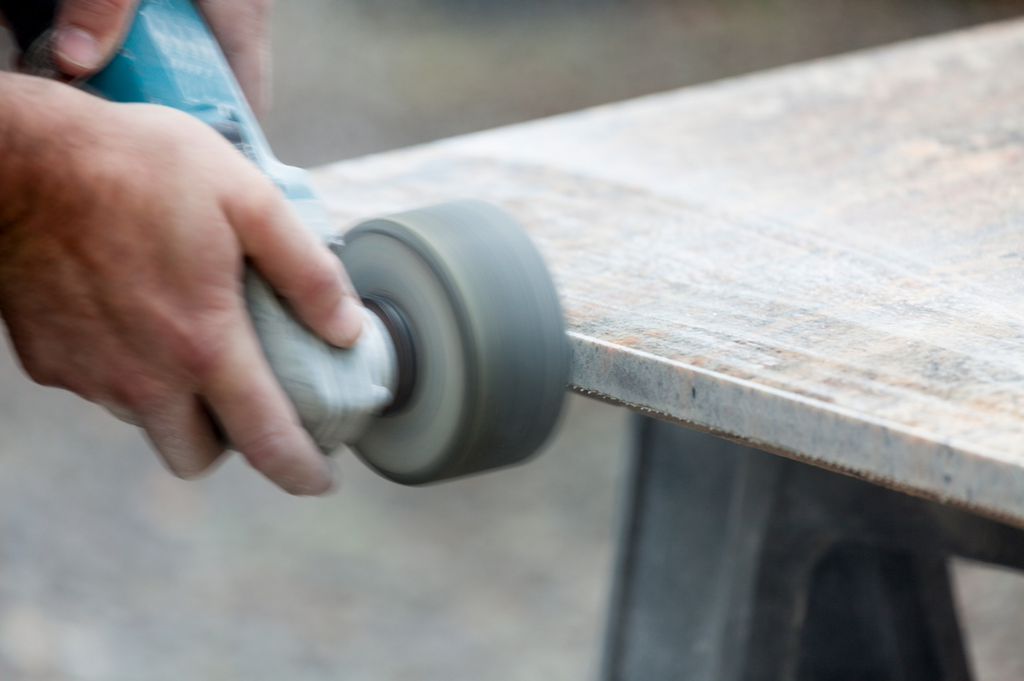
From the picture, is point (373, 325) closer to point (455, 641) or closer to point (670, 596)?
point (670, 596)

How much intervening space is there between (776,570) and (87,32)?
71 centimetres

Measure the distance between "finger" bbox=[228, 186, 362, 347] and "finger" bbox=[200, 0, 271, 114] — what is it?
0.31m

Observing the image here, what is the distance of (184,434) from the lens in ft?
2.25

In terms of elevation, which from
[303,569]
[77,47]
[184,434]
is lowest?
[303,569]

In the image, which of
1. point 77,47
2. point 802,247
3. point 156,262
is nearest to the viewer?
point 156,262

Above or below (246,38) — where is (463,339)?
below

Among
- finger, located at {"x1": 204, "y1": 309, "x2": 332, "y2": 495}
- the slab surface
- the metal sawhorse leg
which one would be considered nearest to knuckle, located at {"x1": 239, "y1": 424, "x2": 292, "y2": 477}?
finger, located at {"x1": 204, "y1": 309, "x2": 332, "y2": 495}

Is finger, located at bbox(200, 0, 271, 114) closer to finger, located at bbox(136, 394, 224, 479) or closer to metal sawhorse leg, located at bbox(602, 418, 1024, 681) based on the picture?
finger, located at bbox(136, 394, 224, 479)

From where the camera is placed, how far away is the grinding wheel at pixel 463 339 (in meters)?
0.69

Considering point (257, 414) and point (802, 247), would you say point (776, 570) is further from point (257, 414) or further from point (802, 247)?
point (257, 414)

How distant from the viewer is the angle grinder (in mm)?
676

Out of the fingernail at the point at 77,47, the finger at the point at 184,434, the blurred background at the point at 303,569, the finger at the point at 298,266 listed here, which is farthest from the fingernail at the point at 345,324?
the blurred background at the point at 303,569

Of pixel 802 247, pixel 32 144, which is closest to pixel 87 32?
pixel 32 144

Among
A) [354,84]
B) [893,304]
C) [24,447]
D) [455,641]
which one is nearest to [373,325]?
[893,304]
